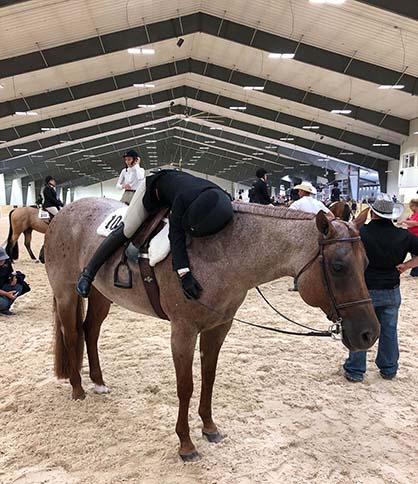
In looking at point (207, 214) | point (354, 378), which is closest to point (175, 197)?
point (207, 214)

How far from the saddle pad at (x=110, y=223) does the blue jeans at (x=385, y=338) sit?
83.5 inches

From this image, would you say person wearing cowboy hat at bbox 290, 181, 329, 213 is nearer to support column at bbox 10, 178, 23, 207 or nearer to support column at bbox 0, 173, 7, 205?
support column at bbox 0, 173, 7, 205

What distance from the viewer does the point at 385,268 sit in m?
3.45

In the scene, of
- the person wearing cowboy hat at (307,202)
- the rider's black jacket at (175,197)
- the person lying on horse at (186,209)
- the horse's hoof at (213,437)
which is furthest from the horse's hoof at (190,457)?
the person wearing cowboy hat at (307,202)

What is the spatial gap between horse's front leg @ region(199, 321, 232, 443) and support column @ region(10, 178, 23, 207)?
36.9 meters

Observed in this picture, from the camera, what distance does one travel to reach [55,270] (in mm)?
3301

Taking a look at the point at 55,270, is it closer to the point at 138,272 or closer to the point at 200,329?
the point at 138,272

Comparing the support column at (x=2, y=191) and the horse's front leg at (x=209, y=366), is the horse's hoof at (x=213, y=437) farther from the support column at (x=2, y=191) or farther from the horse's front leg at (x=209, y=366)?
the support column at (x=2, y=191)

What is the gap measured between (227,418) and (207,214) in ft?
5.16

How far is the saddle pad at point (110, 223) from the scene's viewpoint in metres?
2.91

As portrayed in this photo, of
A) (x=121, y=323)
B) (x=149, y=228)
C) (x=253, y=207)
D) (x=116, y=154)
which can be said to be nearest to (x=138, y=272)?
(x=149, y=228)

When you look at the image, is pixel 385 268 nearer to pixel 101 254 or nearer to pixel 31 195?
pixel 101 254

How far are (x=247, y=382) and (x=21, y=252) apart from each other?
10146 mm

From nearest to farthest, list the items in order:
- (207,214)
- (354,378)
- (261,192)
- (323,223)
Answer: (323,223) < (207,214) < (354,378) < (261,192)
